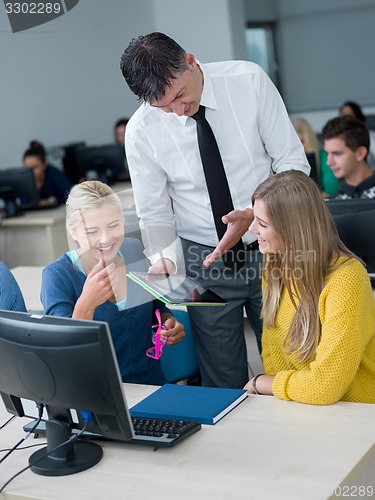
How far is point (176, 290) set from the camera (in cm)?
226

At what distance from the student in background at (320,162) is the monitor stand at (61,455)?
3478 mm

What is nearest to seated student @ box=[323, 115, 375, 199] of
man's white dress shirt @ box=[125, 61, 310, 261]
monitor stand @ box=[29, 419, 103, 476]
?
man's white dress shirt @ box=[125, 61, 310, 261]

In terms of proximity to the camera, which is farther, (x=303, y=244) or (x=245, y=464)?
(x=303, y=244)

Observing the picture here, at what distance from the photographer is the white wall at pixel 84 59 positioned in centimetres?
702

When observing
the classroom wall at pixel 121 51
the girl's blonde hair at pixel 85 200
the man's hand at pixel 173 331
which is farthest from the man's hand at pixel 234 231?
the classroom wall at pixel 121 51

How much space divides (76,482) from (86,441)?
19cm

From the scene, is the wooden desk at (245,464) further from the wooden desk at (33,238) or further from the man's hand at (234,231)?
the wooden desk at (33,238)

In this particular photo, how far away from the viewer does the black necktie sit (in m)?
2.38

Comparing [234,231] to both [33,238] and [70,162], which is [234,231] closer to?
[33,238]

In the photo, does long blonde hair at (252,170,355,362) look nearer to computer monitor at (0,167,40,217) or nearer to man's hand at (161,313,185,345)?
man's hand at (161,313,185,345)

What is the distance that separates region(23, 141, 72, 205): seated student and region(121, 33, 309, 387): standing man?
157 inches

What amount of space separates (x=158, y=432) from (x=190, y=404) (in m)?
0.18

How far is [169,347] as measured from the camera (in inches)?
102

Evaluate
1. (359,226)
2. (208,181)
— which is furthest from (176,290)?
(359,226)
